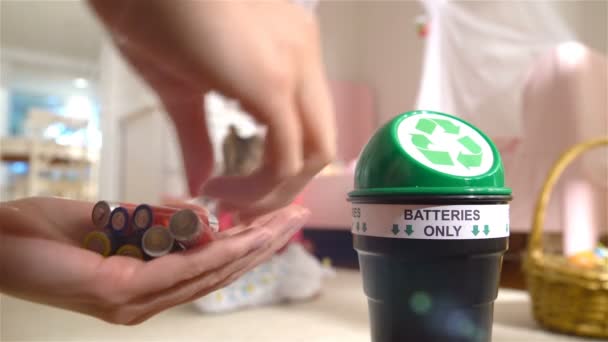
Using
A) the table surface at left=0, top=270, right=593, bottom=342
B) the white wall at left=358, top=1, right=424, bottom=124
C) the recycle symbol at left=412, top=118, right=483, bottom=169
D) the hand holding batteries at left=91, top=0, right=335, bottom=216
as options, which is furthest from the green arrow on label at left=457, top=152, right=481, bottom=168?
the white wall at left=358, top=1, right=424, bottom=124

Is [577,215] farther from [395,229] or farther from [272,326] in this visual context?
[395,229]

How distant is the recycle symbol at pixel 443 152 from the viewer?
0.85ft

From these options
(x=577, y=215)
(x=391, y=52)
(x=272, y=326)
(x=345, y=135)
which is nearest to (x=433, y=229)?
(x=272, y=326)

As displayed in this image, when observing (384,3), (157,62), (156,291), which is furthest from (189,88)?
(384,3)

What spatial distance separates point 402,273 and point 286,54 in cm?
16

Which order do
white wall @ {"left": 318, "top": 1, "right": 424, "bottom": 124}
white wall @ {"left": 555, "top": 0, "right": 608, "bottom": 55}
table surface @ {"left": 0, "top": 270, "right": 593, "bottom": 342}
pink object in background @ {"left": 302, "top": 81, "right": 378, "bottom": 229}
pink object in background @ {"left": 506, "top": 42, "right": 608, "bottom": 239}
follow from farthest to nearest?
white wall @ {"left": 555, "top": 0, "right": 608, "bottom": 55}, pink object in background @ {"left": 506, "top": 42, "right": 608, "bottom": 239}, white wall @ {"left": 318, "top": 1, "right": 424, "bottom": 124}, pink object in background @ {"left": 302, "top": 81, "right": 378, "bottom": 229}, table surface @ {"left": 0, "top": 270, "right": 593, "bottom": 342}

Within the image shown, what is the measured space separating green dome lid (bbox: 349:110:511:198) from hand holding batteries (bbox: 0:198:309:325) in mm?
82

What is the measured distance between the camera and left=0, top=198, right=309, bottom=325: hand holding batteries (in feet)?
0.63

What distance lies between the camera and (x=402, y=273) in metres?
0.26

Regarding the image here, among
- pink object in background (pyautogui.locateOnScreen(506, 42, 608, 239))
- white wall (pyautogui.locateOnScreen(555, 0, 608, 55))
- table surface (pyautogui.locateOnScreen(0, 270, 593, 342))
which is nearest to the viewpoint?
table surface (pyautogui.locateOnScreen(0, 270, 593, 342))

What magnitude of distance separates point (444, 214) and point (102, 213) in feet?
0.62

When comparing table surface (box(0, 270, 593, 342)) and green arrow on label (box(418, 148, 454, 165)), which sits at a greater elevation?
green arrow on label (box(418, 148, 454, 165))

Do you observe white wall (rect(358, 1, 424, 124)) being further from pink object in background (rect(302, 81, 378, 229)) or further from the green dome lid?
the green dome lid

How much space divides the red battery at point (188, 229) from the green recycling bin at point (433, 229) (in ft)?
0.33
